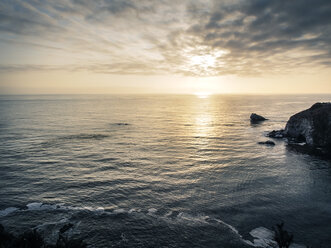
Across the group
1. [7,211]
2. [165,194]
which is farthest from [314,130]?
[7,211]

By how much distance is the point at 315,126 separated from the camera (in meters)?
55.6

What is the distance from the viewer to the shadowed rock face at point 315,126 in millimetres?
52812

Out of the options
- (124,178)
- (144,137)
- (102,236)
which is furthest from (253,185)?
(144,137)

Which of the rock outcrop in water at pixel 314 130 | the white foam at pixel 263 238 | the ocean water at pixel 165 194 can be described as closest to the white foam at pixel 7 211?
the ocean water at pixel 165 194

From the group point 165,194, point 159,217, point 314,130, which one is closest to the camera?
point 159,217

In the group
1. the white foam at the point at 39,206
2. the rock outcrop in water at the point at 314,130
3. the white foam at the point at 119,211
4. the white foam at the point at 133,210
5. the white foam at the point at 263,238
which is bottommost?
the white foam at the point at 39,206

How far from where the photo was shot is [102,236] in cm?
2103

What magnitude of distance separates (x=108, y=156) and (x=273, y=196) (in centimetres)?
3562

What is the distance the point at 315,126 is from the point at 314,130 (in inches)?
49.8

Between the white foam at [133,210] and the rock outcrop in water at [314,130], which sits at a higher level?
the rock outcrop in water at [314,130]

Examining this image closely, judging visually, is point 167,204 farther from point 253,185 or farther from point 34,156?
point 34,156

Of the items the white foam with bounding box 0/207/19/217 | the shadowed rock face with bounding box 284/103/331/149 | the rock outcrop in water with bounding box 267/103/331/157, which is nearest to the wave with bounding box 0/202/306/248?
the white foam with bounding box 0/207/19/217

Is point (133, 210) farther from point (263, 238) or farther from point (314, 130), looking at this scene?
point (314, 130)

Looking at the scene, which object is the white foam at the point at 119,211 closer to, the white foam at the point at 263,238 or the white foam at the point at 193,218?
the white foam at the point at 193,218
